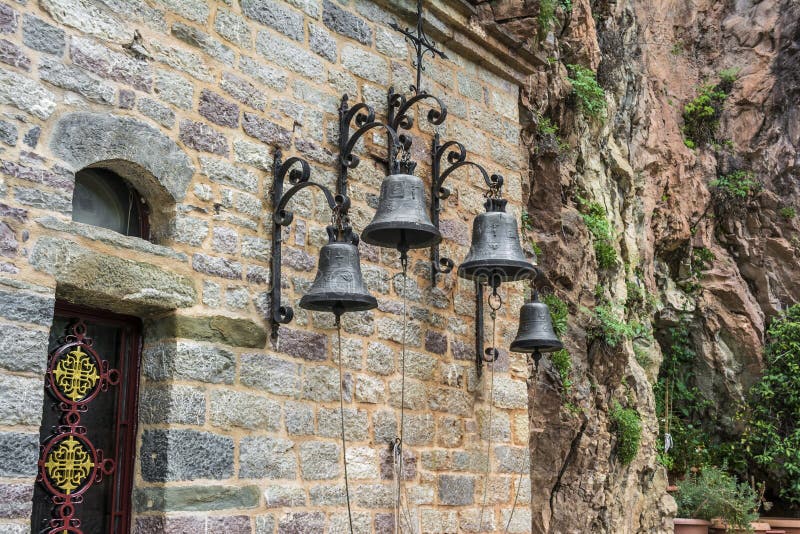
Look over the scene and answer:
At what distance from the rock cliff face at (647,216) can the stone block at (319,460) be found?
3275 millimetres

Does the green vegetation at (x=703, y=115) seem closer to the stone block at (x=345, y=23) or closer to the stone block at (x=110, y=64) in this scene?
the stone block at (x=345, y=23)

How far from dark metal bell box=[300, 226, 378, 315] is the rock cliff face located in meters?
2.59

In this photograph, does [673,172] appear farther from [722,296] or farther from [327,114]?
[327,114]

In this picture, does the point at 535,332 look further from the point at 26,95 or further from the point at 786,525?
the point at 786,525

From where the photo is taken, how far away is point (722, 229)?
13414mm

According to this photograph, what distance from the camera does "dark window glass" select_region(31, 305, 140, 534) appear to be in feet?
12.1

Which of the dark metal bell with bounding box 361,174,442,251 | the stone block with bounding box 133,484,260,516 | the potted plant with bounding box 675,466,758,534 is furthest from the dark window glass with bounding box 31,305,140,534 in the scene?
the potted plant with bounding box 675,466,758,534

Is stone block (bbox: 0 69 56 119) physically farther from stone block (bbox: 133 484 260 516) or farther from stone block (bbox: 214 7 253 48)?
stone block (bbox: 133 484 260 516)

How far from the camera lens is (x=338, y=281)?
13.7 ft

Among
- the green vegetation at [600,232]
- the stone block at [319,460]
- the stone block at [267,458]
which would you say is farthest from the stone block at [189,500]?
the green vegetation at [600,232]

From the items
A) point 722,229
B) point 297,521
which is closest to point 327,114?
point 297,521

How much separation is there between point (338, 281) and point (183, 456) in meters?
1.08

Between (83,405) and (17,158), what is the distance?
1087 millimetres

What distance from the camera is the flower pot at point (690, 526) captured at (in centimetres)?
958
